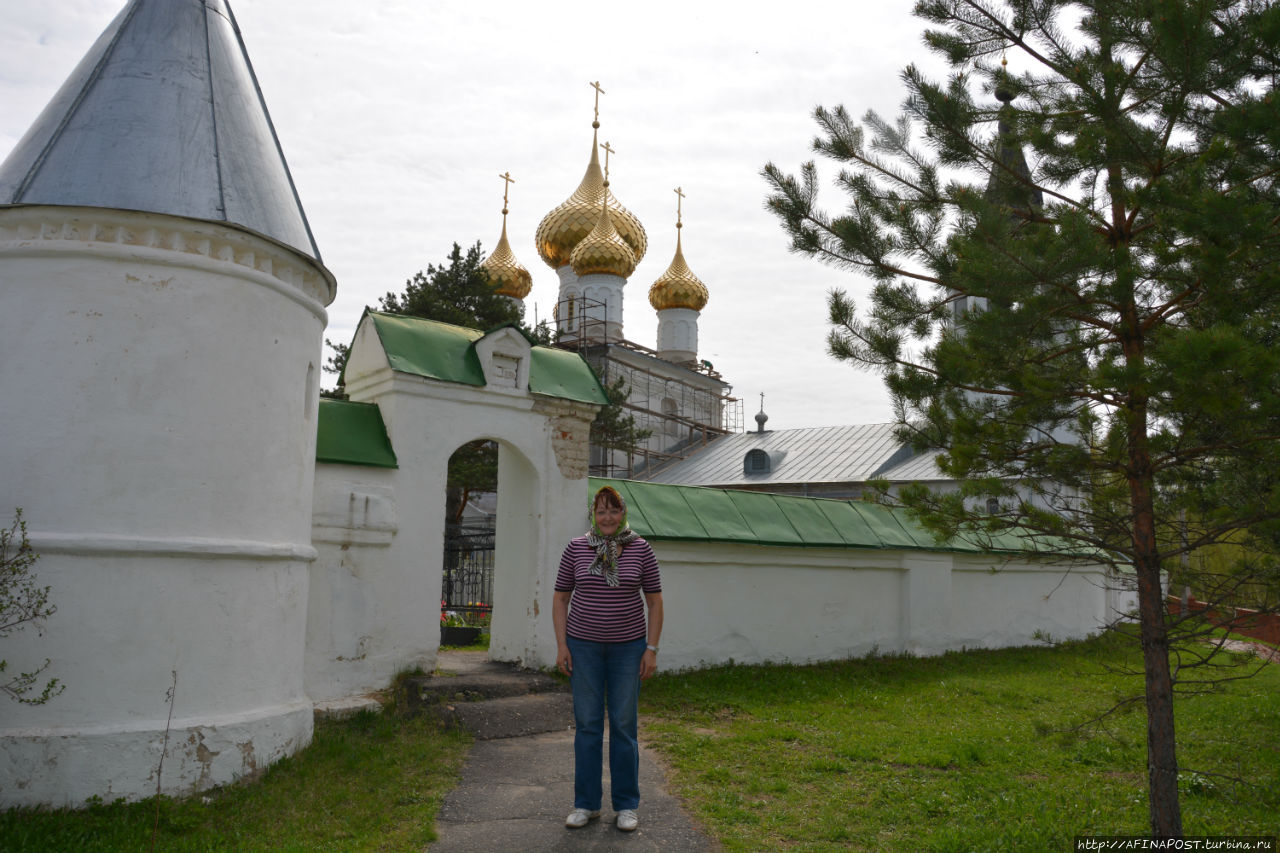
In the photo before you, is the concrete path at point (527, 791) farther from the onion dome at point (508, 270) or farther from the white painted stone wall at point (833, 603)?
the onion dome at point (508, 270)

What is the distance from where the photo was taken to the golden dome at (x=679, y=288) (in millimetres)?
30375

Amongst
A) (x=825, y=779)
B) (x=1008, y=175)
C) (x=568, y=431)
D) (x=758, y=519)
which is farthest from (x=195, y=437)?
(x=758, y=519)

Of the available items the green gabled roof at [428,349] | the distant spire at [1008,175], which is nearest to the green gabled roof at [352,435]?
the green gabled roof at [428,349]

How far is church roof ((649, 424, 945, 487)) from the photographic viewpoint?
928 inches

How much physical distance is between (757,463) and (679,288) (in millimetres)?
7414

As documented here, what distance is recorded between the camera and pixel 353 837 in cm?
448

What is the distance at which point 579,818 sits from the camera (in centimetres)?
460

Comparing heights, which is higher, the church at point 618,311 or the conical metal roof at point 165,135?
the church at point 618,311

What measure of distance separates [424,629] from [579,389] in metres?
2.69

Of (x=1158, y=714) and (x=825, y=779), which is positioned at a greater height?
(x=1158, y=714)

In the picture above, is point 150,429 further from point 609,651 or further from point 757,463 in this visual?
point 757,463

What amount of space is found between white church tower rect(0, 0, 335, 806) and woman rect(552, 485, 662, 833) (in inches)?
82.7

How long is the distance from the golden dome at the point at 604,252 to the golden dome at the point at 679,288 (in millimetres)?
3063

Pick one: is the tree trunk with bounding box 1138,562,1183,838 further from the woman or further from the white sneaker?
the white sneaker
